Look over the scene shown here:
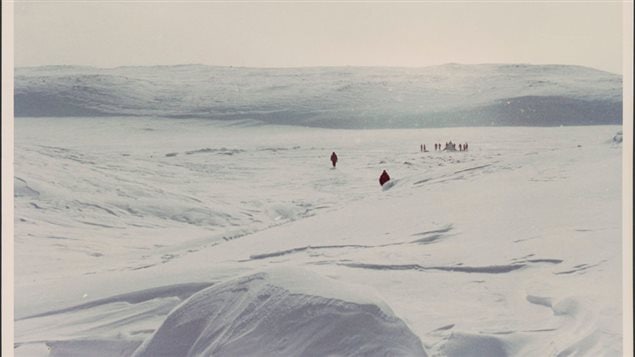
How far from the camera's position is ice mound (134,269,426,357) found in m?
2.03

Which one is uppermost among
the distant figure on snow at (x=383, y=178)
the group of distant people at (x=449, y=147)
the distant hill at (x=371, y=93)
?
the distant hill at (x=371, y=93)

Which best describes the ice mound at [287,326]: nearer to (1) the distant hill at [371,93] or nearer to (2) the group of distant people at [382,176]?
(2) the group of distant people at [382,176]

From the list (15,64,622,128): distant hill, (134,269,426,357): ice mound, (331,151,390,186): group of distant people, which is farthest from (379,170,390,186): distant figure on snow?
(134,269,426,357): ice mound

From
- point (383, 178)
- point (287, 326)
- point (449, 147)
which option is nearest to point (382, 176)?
point (383, 178)

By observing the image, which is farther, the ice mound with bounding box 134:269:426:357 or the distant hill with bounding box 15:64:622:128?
the distant hill with bounding box 15:64:622:128

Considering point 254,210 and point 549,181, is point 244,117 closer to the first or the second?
point 254,210

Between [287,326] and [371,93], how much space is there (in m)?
0.78

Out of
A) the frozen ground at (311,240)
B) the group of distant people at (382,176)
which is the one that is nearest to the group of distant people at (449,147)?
the frozen ground at (311,240)

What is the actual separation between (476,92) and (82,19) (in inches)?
45.5

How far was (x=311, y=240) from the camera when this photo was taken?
228 centimetres

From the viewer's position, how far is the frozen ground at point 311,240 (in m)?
2.09

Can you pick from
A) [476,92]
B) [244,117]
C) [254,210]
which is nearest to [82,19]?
[244,117]

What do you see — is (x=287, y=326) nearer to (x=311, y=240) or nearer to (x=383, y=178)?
(x=311, y=240)

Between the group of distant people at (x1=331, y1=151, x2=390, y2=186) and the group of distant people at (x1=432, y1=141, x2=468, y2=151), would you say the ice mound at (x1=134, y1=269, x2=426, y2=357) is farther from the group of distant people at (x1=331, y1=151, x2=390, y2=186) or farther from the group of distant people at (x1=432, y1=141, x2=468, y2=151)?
the group of distant people at (x1=432, y1=141, x2=468, y2=151)
